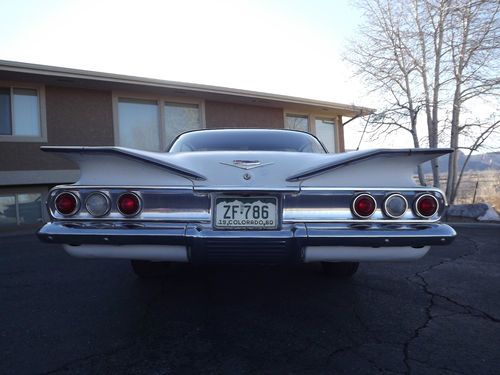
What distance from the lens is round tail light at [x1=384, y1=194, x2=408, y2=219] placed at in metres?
2.35

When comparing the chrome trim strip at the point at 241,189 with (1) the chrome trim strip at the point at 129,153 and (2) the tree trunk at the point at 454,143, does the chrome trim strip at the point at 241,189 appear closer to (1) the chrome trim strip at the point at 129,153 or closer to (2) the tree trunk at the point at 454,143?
(1) the chrome trim strip at the point at 129,153

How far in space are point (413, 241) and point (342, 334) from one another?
29.8 inches

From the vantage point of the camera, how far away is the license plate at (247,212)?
7.54 ft

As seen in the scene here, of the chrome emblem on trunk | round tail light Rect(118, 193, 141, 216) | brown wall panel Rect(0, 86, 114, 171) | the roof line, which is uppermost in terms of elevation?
the roof line

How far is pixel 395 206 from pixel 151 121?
10.3 metres

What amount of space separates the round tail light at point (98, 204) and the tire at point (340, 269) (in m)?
2.21

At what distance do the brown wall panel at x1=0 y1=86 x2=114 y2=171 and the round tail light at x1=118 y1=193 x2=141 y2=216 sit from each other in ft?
28.2

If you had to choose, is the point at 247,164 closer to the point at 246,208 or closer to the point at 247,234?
the point at 246,208

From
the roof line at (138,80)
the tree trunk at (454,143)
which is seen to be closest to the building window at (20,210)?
the roof line at (138,80)

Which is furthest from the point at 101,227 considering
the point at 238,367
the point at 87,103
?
the point at 87,103

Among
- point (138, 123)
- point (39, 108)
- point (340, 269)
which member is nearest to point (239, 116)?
point (138, 123)

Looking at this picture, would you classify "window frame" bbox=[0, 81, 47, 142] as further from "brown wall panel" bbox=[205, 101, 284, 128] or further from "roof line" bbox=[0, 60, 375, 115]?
"brown wall panel" bbox=[205, 101, 284, 128]

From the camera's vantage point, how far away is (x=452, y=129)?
1096cm

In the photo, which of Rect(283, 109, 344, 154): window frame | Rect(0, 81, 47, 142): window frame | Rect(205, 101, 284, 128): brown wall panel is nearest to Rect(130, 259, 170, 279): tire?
Rect(0, 81, 47, 142): window frame
